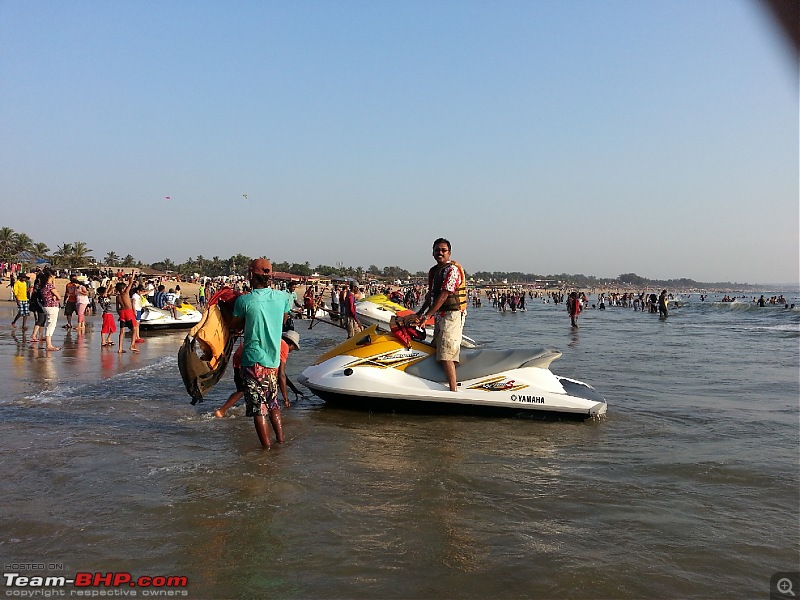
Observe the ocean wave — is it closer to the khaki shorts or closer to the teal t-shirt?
the teal t-shirt

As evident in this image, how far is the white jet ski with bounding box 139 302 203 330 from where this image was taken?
18.0m

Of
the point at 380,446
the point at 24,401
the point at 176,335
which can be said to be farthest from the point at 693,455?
the point at 176,335

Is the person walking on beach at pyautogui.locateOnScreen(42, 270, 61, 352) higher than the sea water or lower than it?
higher

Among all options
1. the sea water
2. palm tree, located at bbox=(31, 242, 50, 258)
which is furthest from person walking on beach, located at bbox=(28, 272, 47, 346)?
palm tree, located at bbox=(31, 242, 50, 258)

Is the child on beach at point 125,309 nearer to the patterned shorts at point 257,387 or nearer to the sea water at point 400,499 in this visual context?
the sea water at point 400,499

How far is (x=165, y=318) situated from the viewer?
18484 millimetres

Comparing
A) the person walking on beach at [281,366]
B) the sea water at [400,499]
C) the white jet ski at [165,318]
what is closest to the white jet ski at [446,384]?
the sea water at [400,499]

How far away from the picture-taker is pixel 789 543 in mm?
3863

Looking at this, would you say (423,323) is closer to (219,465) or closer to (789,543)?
(219,465)

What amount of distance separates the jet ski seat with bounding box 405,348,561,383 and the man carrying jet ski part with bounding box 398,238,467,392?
0.37 ft

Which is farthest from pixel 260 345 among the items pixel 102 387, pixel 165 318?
pixel 165 318

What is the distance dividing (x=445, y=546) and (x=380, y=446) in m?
2.25

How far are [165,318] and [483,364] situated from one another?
44.9 feet

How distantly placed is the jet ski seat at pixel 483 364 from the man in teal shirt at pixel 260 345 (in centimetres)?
206
